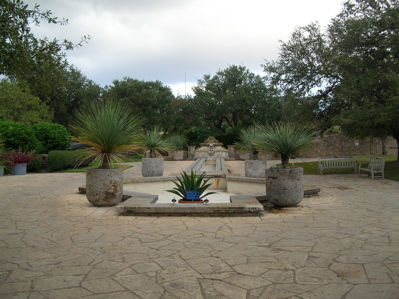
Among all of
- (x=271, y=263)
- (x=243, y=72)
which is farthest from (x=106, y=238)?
(x=243, y=72)

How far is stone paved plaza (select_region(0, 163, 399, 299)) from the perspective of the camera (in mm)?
2734

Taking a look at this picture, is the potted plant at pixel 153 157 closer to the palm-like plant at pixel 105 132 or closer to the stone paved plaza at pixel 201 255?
→ the palm-like plant at pixel 105 132

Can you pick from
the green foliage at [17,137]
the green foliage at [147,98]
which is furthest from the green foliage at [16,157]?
the green foliage at [147,98]

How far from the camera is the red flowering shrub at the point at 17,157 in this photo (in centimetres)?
1408

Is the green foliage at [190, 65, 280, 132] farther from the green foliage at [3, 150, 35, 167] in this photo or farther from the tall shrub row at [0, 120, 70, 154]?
the green foliage at [3, 150, 35, 167]

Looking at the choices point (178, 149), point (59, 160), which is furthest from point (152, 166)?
point (178, 149)

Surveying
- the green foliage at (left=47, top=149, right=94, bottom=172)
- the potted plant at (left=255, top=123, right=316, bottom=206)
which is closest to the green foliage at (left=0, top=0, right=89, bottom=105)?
the potted plant at (left=255, top=123, right=316, bottom=206)

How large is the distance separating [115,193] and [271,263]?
393 cm

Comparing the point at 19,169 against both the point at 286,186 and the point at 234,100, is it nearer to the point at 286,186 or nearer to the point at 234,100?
the point at 286,186

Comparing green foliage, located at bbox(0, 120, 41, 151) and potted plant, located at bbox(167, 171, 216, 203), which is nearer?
potted plant, located at bbox(167, 171, 216, 203)

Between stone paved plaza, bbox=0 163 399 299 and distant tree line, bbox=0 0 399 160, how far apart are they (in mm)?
2158

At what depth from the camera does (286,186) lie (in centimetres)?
614

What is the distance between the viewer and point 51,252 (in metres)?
3.70

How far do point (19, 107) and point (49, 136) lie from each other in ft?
46.9
